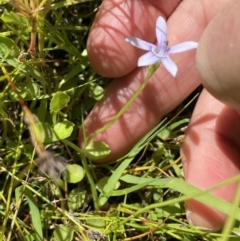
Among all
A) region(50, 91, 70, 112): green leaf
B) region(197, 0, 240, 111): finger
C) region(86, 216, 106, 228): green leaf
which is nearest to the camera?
region(197, 0, 240, 111): finger

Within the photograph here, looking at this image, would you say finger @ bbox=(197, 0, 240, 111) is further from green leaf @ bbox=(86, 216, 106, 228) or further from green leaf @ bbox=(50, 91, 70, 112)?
green leaf @ bbox=(86, 216, 106, 228)

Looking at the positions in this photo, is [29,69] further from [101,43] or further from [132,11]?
[132,11]

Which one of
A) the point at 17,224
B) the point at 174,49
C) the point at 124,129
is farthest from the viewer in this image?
the point at 124,129

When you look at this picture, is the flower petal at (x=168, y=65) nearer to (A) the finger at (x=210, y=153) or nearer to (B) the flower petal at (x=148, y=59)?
(B) the flower petal at (x=148, y=59)

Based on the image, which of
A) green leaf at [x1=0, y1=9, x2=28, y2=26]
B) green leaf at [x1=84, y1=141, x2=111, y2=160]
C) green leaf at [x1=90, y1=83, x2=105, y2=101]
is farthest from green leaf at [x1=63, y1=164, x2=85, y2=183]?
green leaf at [x1=0, y1=9, x2=28, y2=26]

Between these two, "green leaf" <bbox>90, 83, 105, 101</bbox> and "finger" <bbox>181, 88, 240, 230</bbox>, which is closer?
"finger" <bbox>181, 88, 240, 230</bbox>

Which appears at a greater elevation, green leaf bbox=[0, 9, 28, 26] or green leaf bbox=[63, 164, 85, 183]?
green leaf bbox=[0, 9, 28, 26]

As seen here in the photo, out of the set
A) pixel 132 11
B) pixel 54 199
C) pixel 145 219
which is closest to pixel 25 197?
pixel 54 199
